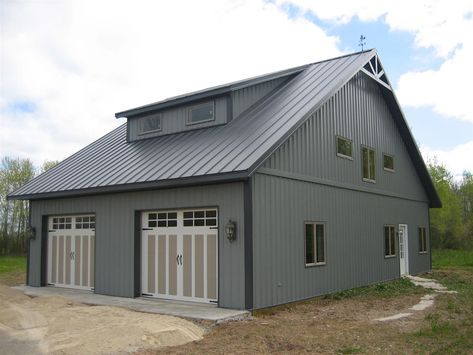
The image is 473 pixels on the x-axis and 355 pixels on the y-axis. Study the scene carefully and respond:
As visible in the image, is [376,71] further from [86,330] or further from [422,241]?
[86,330]

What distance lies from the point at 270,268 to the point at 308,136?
3.86 meters

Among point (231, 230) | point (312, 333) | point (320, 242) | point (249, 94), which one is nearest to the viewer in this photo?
point (312, 333)

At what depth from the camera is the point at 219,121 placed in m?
14.0

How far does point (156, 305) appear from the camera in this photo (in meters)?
11.4

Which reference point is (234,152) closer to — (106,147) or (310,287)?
(310,287)

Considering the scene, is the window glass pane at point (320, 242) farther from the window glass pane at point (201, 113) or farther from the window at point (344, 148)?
the window glass pane at point (201, 113)

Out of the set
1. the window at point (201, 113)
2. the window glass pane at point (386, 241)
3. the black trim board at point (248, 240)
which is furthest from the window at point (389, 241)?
the black trim board at point (248, 240)

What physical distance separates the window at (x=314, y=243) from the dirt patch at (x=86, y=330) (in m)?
4.38

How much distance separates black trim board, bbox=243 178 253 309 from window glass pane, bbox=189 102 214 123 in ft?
13.8

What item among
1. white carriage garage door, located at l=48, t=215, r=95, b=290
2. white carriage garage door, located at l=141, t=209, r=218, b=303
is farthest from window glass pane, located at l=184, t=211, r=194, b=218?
white carriage garage door, located at l=48, t=215, r=95, b=290

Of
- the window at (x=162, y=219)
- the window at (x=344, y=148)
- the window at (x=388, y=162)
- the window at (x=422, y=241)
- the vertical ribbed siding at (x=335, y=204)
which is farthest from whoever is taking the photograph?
the window at (x=422, y=241)

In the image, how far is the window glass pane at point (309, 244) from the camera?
41.5 feet

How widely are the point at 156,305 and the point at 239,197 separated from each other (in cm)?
320

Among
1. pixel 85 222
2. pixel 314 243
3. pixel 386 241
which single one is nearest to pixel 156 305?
pixel 314 243
